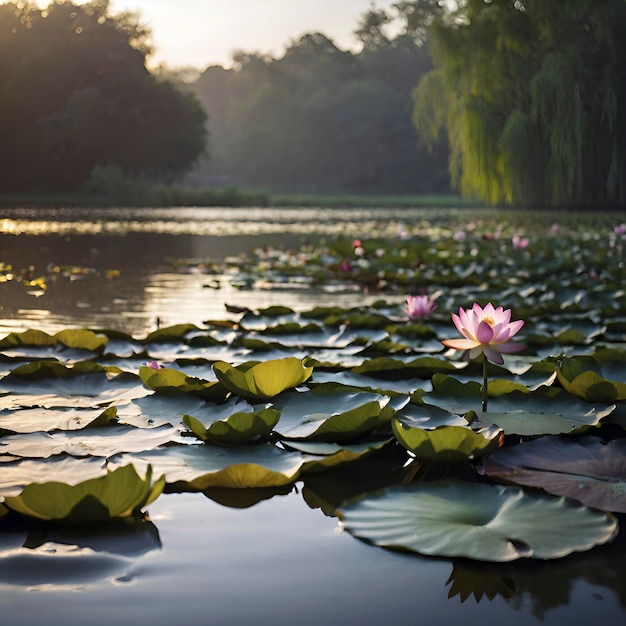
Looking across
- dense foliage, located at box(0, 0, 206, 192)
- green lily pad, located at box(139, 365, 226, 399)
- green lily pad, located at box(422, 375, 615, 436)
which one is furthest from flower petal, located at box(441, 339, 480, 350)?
dense foliage, located at box(0, 0, 206, 192)

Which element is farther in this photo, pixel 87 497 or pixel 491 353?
pixel 491 353

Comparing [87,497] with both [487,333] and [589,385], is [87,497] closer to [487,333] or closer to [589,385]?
[487,333]

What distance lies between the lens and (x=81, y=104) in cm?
2464

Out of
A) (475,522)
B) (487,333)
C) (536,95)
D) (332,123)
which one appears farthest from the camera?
(332,123)

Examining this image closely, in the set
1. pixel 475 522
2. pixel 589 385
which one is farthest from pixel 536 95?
pixel 475 522

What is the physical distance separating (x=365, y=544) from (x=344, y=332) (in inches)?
65.1

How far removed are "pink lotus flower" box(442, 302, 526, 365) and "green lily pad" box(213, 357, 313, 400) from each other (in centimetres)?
30

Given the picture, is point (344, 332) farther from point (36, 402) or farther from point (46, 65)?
point (46, 65)

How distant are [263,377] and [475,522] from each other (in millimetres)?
589

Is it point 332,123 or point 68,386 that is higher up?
point 332,123

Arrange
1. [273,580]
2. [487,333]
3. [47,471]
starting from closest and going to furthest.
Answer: [273,580]
[47,471]
[487,333]

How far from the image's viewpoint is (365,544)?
1.01 metres

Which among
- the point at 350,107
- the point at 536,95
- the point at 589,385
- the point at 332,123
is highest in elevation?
the point at 350,107

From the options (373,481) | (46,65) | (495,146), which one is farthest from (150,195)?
(373,481)
